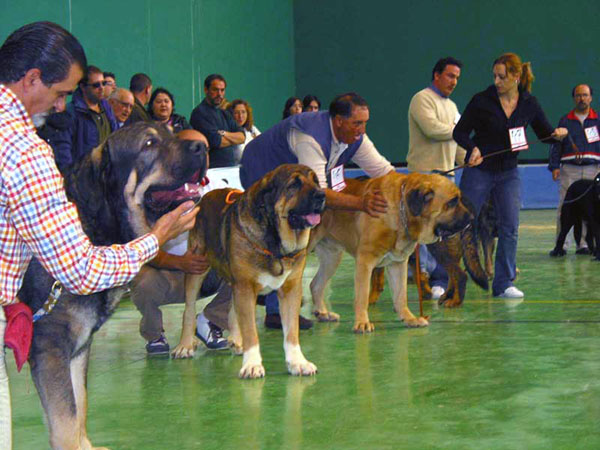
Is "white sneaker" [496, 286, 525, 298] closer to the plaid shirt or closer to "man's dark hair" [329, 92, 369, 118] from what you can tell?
"man's dark hair" [329, 92, 369, 118]

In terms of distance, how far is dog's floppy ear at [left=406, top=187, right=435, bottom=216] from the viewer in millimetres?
6078

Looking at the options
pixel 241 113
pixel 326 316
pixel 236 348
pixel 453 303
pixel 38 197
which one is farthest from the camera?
pixel 241 113

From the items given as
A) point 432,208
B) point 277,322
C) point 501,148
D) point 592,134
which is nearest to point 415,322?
point 432,208

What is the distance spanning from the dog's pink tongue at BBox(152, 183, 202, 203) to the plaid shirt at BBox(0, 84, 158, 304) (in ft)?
1.93

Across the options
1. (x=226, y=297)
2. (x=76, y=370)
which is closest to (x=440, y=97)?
(x=226, y=297)

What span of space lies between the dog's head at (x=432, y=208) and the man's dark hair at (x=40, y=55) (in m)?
3.92

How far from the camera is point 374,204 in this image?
6.04 m

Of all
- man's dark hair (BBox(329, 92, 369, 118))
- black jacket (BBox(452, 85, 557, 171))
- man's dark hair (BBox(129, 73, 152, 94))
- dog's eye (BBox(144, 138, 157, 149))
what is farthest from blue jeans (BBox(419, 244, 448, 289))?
dog's eye (BBox(144, 138, 157, 149))

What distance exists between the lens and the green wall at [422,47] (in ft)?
60.0

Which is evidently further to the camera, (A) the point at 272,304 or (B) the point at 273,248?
(A) the point at 272,304

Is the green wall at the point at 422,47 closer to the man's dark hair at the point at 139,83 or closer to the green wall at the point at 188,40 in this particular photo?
the green wall at the point at 188,40

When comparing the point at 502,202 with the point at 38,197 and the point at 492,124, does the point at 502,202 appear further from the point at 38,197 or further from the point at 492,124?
the point at 38,197

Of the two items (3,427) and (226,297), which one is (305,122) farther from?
(3,427)

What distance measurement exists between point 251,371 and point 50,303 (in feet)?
7.07
